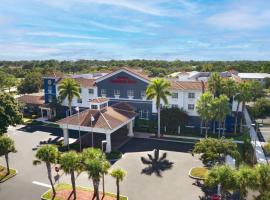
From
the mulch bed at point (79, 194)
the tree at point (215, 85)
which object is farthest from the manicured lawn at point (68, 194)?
the tree at point (215, 85)

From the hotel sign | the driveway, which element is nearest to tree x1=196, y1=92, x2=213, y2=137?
the driveway

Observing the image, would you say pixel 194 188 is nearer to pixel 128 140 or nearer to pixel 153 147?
pixel 153 147

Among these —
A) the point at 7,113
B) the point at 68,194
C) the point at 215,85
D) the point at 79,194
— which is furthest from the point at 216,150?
the point at 7,113

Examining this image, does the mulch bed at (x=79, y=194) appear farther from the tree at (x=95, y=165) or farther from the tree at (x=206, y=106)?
the tree at (x=206, y=106)

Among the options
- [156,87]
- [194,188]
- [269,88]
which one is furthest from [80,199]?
[269,88]

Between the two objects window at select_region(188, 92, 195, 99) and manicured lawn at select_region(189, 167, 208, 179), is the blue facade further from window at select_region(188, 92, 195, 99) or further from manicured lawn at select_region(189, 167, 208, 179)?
manicured lawn at select_region(189, 167, 208, 179)

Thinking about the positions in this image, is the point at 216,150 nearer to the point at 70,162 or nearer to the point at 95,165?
the point at 95,165
